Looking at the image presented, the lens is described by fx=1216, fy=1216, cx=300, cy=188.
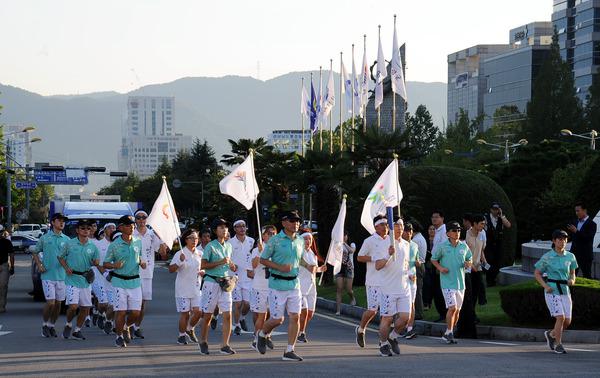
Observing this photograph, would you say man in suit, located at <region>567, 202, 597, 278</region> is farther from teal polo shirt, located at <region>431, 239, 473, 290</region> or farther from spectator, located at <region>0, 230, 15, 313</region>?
spectator, located at <region>0, 230, 15, 313</region>

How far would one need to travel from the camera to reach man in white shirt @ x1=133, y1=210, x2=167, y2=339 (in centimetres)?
1820

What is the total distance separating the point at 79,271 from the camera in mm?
18562

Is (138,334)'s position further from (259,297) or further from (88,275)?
(259,297)

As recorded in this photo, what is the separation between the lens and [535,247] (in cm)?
2669

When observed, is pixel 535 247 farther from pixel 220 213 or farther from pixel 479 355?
pixel 220 213

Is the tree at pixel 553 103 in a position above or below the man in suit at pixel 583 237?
above

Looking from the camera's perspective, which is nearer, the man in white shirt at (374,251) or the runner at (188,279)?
the man in white shirt at (374,251)

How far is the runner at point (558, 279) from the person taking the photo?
16.0m

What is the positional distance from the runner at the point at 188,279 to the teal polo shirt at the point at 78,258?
7.55 feet

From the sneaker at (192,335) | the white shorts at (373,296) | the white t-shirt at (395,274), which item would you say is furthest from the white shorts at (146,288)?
the white t-shirt at (395,274)

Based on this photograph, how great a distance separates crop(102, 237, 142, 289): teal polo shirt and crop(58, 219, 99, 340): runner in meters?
1.54

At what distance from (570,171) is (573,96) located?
4037cm

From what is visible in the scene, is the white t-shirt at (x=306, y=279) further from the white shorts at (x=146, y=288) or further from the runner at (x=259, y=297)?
the white shorts at (x=146, y=288)

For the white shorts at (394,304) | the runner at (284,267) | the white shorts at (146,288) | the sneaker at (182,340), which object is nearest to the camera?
the runner at (284,267)
